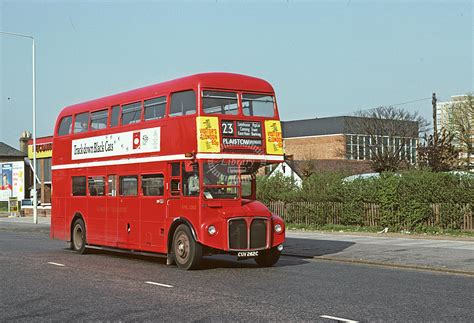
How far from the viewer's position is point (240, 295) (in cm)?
1135

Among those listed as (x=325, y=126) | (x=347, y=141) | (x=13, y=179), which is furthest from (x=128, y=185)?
(x=325, y=126)

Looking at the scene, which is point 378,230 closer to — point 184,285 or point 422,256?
point 422,256

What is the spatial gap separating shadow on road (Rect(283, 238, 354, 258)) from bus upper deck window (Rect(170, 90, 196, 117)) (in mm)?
5553

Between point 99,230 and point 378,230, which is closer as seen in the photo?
point 99,230

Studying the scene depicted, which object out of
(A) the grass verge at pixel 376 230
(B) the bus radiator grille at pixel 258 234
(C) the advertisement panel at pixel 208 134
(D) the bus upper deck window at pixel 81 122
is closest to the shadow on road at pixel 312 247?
(B) the bus radiator grille at pixel 258 234

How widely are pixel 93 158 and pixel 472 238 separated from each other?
12.8 meters

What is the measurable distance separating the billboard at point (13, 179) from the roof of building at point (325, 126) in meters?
35.8

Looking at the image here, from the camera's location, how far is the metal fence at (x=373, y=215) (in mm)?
26344

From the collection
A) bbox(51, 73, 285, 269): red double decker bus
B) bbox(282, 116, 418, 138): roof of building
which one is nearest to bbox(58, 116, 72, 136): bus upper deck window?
bbox(51, 73, 285, 269): red double decker bus

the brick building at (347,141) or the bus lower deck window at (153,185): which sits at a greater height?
the brick building at (347,141)

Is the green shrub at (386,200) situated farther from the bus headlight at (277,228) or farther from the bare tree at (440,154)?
the bus headlight at (277,228)

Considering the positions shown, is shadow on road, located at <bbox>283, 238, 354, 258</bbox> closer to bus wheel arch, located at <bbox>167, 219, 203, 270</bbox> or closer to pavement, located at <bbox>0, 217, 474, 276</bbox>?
pavement, located at <bbox>0, 217, 474, 276</bbox>

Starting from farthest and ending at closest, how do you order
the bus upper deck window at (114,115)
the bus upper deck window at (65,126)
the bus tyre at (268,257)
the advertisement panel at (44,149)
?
the advertisement panel at (44,149) → the bus upper deck window at (65,126) → the bus upper deck window at (114,115) → the bus tyre at (268,257)

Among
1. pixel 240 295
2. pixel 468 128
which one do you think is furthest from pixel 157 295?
pixel 468 128
